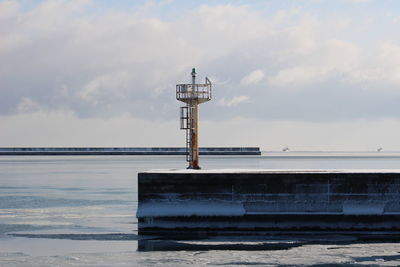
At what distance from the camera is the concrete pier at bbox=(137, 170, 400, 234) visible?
2581 centimetres

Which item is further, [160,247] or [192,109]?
[192,109]

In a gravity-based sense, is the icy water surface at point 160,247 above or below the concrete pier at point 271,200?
below

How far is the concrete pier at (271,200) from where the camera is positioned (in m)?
25.8

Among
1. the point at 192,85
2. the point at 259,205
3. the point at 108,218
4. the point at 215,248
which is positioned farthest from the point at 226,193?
the point at 192,85

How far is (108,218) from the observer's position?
33.4m

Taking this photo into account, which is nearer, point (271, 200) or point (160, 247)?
point (160, 247)

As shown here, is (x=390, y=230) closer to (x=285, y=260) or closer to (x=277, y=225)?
(x=277, y=225)

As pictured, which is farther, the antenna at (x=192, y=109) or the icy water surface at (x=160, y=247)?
the antenna at (x=192, y=109)

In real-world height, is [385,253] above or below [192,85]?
below

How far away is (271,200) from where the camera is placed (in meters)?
25.9

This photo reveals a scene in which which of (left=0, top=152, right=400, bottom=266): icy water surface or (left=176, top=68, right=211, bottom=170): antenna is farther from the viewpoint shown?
(left=176, top=68, right=211, bottom=170): antenna

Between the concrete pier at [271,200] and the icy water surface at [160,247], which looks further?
the concrete pier at [271,200]

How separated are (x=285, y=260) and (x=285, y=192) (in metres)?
5.31

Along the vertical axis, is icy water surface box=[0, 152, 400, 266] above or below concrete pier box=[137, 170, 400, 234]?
below
